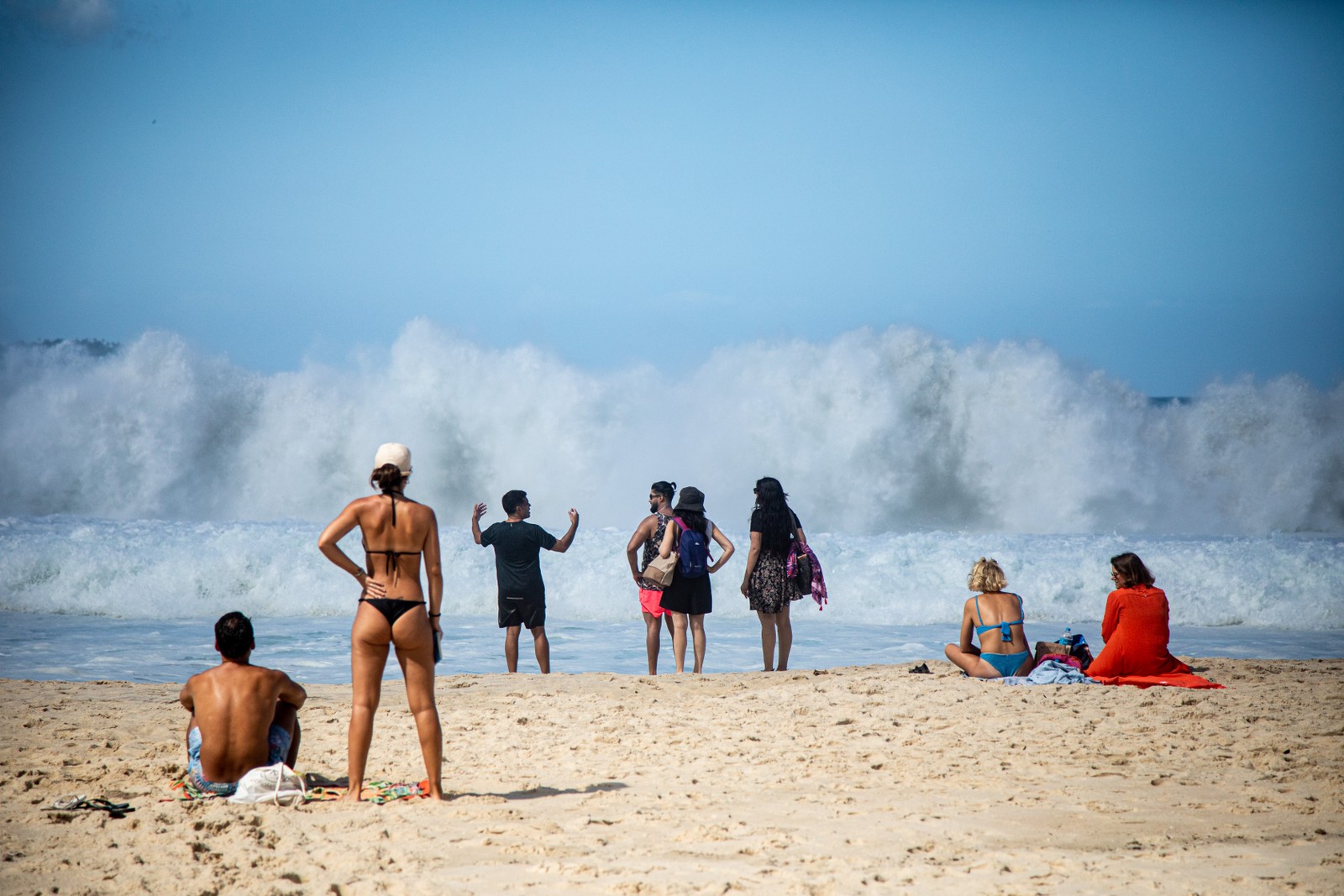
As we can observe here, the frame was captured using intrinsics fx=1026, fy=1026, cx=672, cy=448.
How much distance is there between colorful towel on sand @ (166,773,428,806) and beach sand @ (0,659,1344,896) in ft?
0.41

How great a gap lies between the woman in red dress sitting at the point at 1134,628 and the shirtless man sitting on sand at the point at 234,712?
538 cm


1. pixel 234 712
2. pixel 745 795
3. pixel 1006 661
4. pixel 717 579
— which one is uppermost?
pixel 234 712

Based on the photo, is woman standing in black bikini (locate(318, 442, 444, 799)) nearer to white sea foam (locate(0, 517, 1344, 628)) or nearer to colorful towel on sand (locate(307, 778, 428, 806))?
colorful towel on sand (locate(307, 778, 428, 806))

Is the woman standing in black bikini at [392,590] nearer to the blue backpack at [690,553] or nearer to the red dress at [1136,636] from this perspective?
the blue backpack at [690,553]

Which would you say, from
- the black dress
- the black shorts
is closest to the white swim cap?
the black shorts

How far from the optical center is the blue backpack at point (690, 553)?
839 cm

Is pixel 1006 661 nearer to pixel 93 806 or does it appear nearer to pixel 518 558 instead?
pixel 518 558

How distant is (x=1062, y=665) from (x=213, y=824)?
575cm

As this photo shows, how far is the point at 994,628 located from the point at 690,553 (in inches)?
95.3

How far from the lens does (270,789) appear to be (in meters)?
4.75

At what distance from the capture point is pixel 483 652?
11547mm

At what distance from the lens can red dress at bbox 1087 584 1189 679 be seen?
714 centimetres

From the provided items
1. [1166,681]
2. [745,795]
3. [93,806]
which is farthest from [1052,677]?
[93,806]

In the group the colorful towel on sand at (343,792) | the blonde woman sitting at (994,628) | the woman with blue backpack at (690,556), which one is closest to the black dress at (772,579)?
the woman with blue backpack at (690,556)
